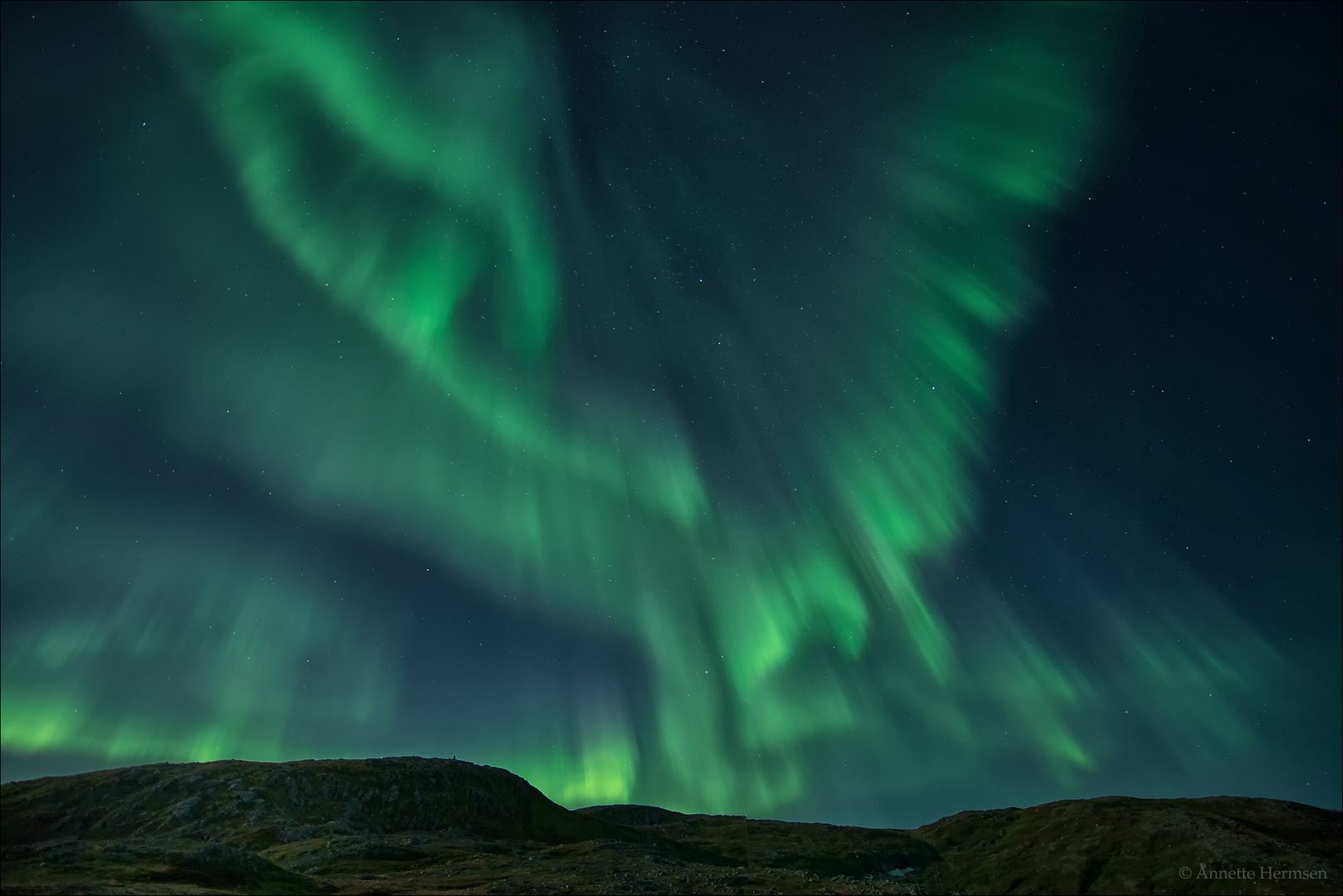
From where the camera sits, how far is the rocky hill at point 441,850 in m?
92.8

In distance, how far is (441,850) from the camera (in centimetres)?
13625

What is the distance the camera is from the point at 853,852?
200 m

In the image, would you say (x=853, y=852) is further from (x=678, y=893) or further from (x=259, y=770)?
(x=259, y=770)

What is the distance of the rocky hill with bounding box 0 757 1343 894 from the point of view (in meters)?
92.8

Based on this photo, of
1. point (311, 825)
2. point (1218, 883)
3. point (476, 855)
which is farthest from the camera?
point (311, 825)

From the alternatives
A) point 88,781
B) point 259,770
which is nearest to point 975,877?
point 259,770

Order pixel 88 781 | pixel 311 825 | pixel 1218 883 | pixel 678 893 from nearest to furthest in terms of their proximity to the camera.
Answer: pixel 678 893
pixel 1218 883
pixel 311 825
pixel 88 781

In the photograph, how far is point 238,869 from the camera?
8906cm

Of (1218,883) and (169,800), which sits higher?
(169,800)

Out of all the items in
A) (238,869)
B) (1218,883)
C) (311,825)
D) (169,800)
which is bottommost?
(1218,883)

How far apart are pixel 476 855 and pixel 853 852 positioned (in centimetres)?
11868

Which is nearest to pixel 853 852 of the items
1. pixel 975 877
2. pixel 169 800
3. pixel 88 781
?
pixel 975 877

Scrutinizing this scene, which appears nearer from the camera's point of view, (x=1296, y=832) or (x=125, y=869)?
(x=125, y=869)

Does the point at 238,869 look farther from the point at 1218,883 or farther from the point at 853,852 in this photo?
the point at 1218,883
